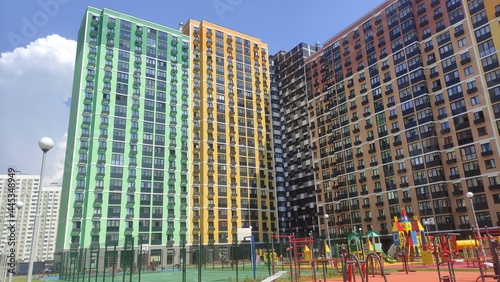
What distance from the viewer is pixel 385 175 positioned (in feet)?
247

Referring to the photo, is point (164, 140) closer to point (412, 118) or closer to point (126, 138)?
point (126, 138)

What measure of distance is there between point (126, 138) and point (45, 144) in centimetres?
7382

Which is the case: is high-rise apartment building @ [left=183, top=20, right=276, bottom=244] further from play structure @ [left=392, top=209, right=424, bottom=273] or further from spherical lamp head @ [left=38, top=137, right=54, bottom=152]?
spherical lamp head @ [left=38, top=137, right=54, bottom=152]

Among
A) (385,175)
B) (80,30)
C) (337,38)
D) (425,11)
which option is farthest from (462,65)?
(80,30)

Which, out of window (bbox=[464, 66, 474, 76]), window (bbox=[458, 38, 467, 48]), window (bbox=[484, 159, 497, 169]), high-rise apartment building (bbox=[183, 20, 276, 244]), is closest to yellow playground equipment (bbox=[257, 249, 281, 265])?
high-rise apartment building (bbox=[183, 20, 276, 244])

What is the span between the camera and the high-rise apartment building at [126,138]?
77562mm

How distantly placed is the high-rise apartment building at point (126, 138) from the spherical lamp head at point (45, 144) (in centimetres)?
6578

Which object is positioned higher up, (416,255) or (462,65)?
(462,65)

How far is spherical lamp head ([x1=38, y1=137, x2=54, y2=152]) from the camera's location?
43.3 feet

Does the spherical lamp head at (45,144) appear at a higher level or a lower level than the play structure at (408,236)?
higher

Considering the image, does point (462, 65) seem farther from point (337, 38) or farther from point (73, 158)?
point (73, 158)

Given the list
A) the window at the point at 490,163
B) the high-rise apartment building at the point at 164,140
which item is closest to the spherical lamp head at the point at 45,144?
the window at the point at 490,163

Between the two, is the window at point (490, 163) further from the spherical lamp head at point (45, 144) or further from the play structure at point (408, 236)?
the spherical lamp head at point (45, 144)

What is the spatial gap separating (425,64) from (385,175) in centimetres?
2243
